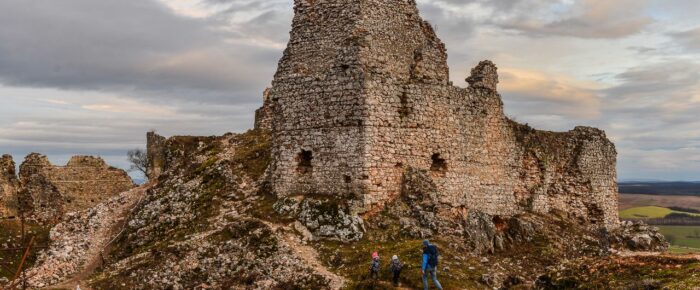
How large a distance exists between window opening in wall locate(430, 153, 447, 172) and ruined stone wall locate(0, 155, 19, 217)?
21954mm

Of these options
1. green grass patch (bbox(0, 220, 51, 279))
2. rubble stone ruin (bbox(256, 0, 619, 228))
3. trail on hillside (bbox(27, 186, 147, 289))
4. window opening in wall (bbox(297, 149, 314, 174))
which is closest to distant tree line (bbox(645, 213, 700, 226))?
rubble stone ruin (bbox(256, 0, 619, 228))

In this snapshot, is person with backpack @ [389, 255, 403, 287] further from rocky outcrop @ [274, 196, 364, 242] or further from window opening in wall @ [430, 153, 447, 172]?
window opening in wall @ [430, 153, 447, 172]

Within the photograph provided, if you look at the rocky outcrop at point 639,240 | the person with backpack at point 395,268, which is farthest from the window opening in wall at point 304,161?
the rocky outcrop at point 639,240

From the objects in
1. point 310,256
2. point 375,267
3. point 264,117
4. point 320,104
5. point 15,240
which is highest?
point 264,117

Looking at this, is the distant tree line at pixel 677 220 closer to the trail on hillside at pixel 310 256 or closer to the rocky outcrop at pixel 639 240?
the rocky outcrop at pixel 639 240

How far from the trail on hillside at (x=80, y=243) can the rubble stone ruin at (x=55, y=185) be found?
4.78m

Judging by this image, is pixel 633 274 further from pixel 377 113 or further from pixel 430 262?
pixel 377 113

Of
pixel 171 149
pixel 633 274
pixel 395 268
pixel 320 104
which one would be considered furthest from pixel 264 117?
pixel 633 274

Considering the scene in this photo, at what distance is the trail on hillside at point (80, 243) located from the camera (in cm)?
2294

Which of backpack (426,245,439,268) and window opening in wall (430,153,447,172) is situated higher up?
window opening in wall (430,153,447,172)

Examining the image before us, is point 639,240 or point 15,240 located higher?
point 639,240

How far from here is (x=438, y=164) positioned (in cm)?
2330

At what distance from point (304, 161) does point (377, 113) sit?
3175mm

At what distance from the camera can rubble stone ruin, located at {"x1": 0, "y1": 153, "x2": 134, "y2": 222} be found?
3344 centimetres
